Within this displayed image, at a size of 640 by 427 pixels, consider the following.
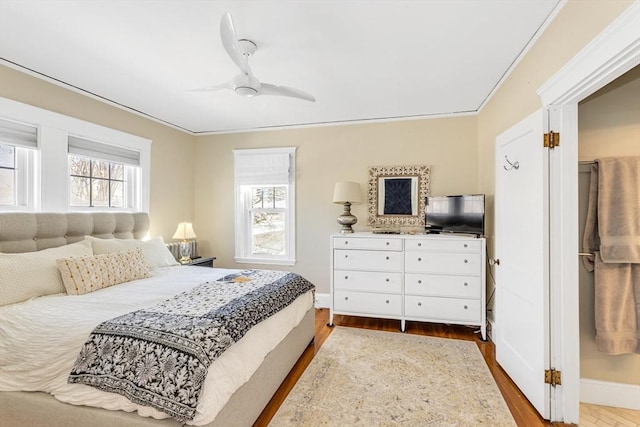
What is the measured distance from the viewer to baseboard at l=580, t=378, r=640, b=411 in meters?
1.92

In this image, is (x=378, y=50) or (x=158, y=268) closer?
(x=378, y=50)

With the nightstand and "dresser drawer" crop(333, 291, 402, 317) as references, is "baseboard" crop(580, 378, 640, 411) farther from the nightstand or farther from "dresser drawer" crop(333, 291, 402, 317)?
the nightstand

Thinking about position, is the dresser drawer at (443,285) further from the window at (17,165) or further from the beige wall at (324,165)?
the window at (17,165)

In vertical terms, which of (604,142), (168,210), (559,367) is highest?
(604,142)

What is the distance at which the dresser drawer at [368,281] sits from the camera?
10.7 feet

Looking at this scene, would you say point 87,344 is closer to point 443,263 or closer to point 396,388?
point 396,388

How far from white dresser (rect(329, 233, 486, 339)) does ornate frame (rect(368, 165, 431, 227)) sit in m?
0.55

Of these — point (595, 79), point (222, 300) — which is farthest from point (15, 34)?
point (595, 79)

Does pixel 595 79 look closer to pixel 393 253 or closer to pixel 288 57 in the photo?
pixel 288 57

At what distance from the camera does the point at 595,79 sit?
1.44 meters

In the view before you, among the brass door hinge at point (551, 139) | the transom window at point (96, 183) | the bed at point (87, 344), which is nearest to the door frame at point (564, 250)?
the brass door hinge at point (551, 139)

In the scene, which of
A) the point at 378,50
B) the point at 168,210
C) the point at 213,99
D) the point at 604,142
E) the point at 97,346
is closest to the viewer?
the point at 97,346

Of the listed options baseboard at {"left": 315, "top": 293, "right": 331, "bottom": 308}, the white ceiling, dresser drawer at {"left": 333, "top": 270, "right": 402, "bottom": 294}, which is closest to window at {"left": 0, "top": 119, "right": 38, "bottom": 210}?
the white ceiling

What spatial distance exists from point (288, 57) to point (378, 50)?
0.70m
